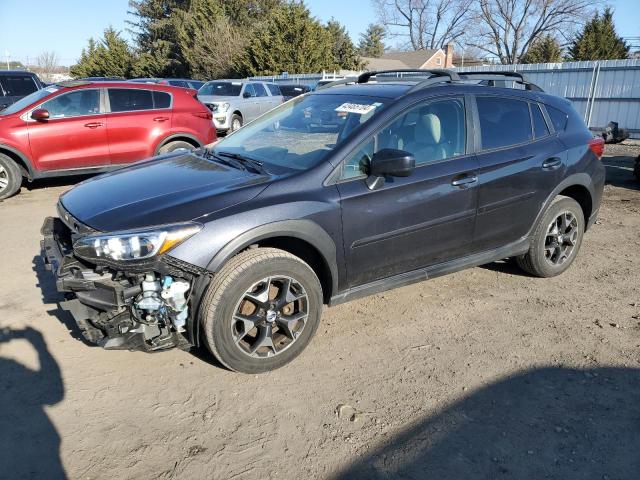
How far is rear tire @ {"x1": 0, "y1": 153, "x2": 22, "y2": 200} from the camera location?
7649mm

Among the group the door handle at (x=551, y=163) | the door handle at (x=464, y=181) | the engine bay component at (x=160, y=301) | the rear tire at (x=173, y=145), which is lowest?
the engine bay component at (x=160, y=301)

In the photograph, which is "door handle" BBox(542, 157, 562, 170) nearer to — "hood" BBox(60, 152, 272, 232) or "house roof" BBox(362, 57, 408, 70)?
"hood" BBox(60, 152, 272, 232)

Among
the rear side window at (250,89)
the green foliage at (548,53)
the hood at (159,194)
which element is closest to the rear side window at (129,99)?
the hood at (159,194)

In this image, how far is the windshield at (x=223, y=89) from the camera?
54.2 ft

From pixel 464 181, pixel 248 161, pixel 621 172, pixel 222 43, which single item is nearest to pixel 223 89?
pixel 621 172

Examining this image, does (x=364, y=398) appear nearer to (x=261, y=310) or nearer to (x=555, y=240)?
(x=261, y=310)

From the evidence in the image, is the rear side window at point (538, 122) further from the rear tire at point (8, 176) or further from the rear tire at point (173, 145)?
the rear tire at point (8, 176)

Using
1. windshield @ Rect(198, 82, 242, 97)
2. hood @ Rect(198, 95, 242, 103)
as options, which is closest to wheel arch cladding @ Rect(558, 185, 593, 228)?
hood @ Rect(198, 95, 242, 103)

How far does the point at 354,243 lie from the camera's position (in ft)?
11.1

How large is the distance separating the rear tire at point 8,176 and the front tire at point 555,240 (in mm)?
7212

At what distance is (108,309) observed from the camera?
9.30ft

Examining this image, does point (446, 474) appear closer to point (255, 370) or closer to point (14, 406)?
point (255, 370)

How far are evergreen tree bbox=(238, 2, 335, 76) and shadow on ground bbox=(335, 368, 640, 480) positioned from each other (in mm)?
34015

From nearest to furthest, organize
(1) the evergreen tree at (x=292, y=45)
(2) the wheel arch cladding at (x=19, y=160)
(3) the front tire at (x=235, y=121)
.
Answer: (2) the wheel arch cladding at (x=19, y=160) < (3) the front tire at (x=235, y=121) < (1) the evergreen tree at (x=292, y=45)
